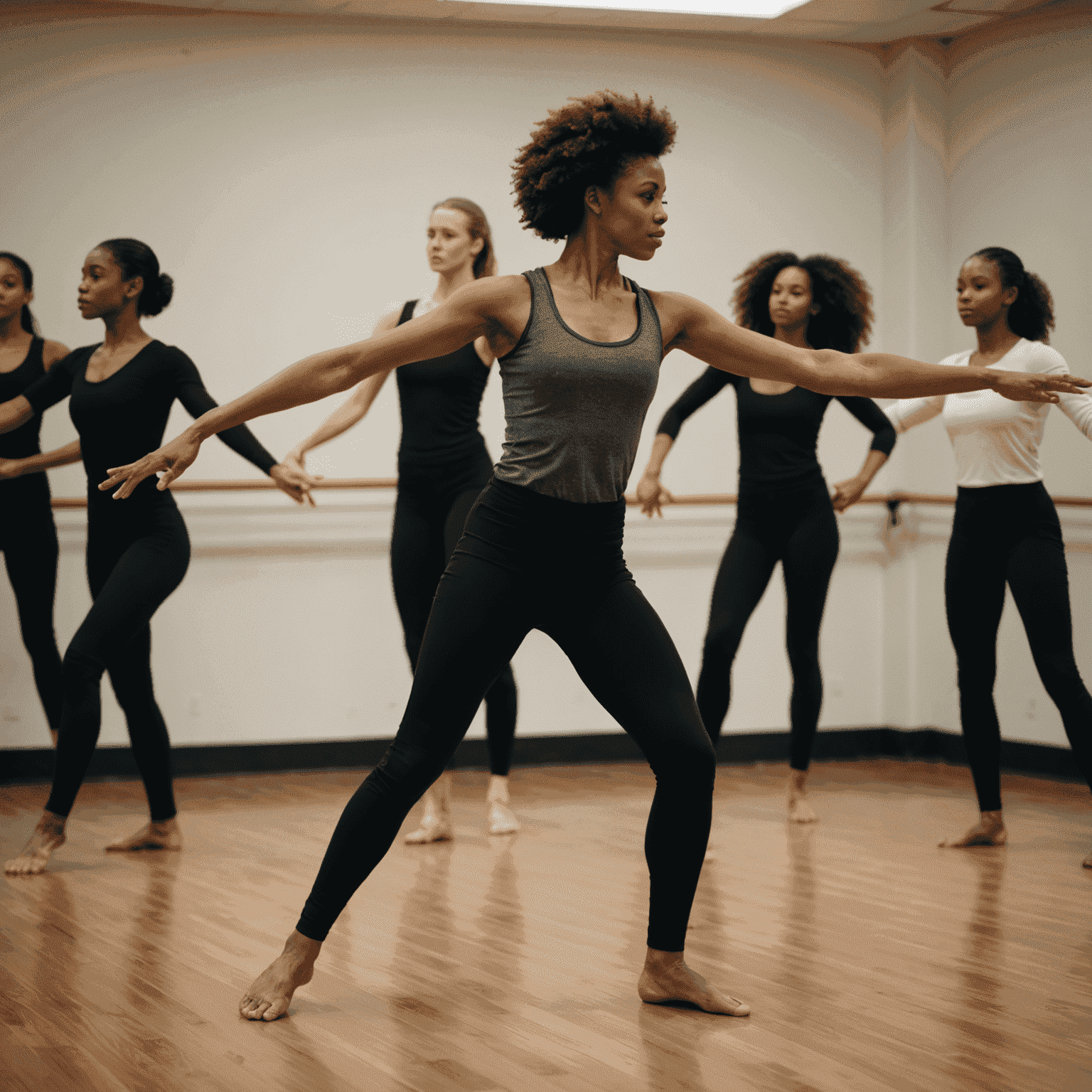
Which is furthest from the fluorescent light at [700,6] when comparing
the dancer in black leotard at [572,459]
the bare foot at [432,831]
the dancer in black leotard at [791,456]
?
the dancer in black leotard at [572,459]

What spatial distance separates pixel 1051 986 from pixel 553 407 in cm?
142

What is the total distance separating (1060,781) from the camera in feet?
17.1

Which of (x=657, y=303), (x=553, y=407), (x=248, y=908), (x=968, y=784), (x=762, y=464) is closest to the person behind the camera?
(x=553, y=407)

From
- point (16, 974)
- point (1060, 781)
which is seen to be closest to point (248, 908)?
point (16, 974)

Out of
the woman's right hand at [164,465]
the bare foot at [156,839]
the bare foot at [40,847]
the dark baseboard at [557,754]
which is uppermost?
the woman's right hand at [164,465]

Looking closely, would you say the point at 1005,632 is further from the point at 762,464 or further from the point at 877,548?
the point at 762,464

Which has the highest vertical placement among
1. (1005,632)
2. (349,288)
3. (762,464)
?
(349,288)

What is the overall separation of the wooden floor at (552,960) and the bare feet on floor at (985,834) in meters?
0.05

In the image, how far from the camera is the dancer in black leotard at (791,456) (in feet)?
13.5

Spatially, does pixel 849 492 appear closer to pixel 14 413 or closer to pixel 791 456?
pixel 791 456

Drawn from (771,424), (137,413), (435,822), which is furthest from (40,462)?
(771,424)

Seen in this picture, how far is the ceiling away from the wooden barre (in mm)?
1713

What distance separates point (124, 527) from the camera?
3.63 metres

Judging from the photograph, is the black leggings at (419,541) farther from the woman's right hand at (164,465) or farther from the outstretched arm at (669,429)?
the woman's right hand at (164,465)
